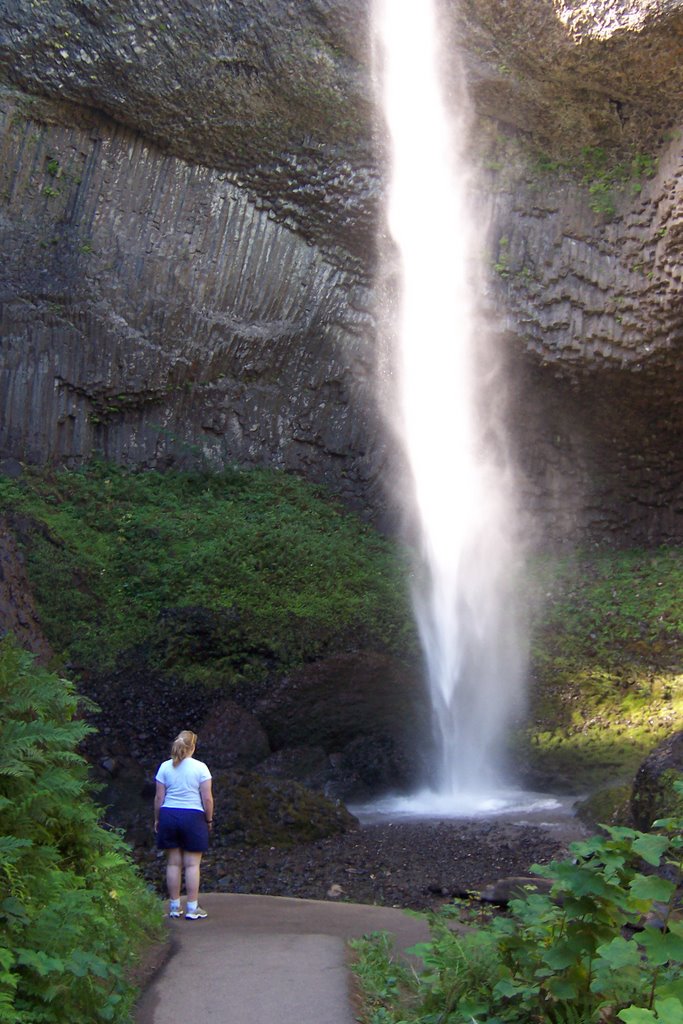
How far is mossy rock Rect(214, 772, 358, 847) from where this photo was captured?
8867mm

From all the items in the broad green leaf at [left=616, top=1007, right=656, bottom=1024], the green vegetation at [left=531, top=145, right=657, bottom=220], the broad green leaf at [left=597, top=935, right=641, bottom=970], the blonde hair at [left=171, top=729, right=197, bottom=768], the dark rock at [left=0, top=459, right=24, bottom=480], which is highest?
the green vegetation at [left=531, top=145, right=657, bottom=220]

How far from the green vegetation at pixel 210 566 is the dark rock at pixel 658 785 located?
20.1ft

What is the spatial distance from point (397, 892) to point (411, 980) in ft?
10.8

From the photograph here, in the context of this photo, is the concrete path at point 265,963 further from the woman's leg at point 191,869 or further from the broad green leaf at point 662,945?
the broad green leaf at point 662,945

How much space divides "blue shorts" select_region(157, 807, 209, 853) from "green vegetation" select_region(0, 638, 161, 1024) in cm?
48

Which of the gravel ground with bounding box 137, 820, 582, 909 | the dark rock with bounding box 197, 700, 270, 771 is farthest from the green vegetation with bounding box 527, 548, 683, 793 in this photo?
the dark rock with bounding box 197, 700, 270, 771

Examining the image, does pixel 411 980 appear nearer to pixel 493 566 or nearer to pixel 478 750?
pixel 478 750

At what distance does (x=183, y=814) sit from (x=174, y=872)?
14.5 inches

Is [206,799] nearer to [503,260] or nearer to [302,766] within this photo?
[302,766]

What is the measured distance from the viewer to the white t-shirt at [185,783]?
6383mm

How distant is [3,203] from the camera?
17766 millimetres

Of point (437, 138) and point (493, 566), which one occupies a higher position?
point (437, 138)

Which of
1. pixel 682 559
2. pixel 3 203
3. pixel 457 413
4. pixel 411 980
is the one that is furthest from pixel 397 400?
pixel 411 980

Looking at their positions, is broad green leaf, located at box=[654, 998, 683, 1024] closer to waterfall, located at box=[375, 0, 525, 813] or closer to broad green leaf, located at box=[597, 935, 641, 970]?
broad green leaf, located at box=[597, 935, 641, 970]
